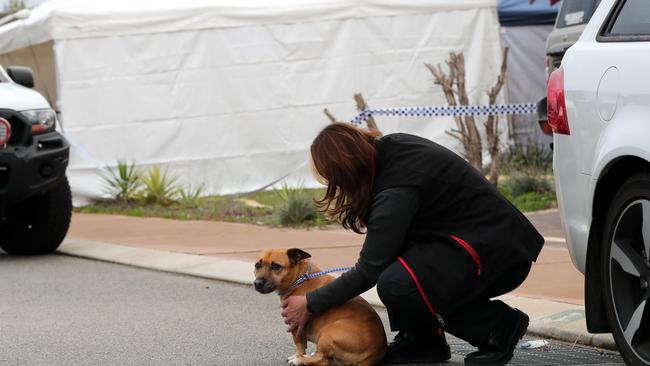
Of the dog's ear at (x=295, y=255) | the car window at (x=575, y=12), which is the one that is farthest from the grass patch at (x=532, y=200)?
the dog's ear at (x=295, y=255)

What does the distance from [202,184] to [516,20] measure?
17.0ft

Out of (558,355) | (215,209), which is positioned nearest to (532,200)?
(215,209)

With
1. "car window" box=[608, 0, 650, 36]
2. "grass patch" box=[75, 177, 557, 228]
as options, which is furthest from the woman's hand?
"grass patch" box=[75, 177, 557, 228]

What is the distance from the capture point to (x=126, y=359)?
585 cm

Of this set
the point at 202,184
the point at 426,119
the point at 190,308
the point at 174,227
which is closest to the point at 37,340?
the point at 190,308

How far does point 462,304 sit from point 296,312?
71 cm

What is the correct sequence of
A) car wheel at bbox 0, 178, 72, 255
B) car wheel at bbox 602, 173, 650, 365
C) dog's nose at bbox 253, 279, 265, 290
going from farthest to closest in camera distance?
1. car wheel at bbox 0, 178, 72, 255
2. dog's nose at bbox 253, 279, 265, 290
3. car wheel at bbox 602, 173, 650, 365

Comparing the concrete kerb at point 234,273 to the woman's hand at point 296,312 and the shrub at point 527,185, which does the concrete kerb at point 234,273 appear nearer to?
the woman's hand at point 296,312

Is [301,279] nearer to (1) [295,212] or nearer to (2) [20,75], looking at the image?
(2) [20,75]

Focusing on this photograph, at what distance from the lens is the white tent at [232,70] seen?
48.8 feet

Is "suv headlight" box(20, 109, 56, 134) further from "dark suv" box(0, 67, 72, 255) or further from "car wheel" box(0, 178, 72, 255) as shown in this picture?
"car wheel" box(0, 178, 72, 255)

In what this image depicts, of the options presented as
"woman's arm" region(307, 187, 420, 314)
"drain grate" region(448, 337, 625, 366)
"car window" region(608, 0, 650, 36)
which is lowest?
"drain grate" region(448, 337, 625, 366)

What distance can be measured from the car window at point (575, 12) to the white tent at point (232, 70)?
5882 millimetres

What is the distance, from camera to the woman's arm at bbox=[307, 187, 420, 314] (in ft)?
16.0
